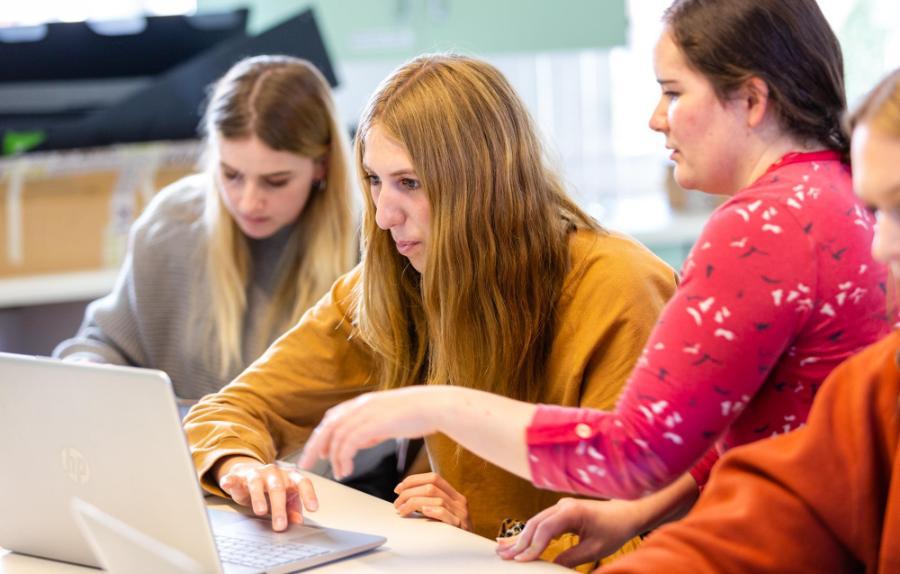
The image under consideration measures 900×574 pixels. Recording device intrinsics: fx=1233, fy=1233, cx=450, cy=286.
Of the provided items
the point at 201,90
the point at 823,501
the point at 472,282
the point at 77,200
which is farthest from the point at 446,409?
the point at 77,200

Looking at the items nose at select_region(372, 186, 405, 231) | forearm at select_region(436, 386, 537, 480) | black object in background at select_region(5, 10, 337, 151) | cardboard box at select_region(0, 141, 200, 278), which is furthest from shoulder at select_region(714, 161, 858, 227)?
cardboard box at select_region(0, 141, 200, 278)

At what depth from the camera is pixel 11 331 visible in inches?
128

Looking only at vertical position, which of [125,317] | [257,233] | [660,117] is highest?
[660,117]

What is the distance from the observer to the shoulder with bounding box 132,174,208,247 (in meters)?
2.26

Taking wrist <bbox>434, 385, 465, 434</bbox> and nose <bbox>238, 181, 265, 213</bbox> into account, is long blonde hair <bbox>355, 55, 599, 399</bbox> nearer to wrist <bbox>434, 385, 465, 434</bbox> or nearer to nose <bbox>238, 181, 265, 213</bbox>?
wrist <bbox>434, 385, 465, 434</bbox>

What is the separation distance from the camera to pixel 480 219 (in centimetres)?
143

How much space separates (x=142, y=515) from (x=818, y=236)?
2.12 feet

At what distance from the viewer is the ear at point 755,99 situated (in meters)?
1.11

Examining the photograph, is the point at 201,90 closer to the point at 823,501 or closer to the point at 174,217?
the point at 174,217

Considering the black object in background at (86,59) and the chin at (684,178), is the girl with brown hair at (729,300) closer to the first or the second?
the chin at (684,178)

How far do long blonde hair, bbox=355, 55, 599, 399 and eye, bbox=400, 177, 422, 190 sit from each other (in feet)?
0.06

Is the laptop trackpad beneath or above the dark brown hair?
beneath

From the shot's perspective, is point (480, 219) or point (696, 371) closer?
point (696, 371)

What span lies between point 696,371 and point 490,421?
18cm
